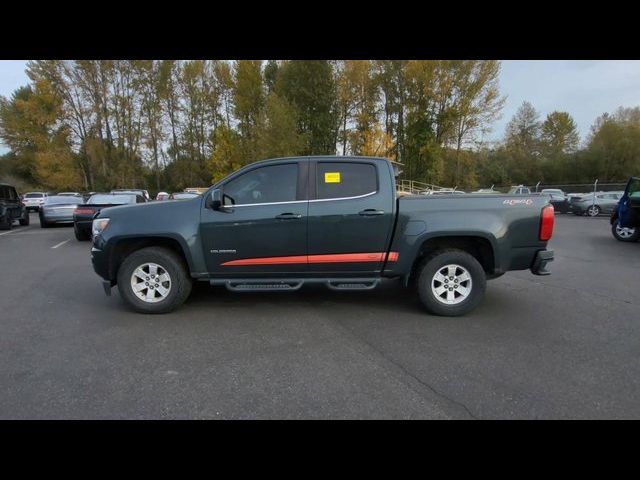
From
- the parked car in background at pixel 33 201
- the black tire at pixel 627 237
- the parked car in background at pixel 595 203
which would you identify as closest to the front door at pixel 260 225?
the black tire at pixel 627 237

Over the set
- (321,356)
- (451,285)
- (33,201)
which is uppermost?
(33,201)

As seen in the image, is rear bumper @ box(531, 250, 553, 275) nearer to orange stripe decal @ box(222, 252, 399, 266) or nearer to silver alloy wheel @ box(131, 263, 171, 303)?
orange stripe decal @ box(222, 252, 399, 266)

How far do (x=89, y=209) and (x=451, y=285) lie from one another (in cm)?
1110

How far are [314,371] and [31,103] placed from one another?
44.0 meters

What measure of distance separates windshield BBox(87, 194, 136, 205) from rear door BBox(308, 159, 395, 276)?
9.46m

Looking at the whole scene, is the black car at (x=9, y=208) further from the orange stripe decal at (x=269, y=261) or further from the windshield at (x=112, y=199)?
the orange stripe decal at (x=269, y=261)

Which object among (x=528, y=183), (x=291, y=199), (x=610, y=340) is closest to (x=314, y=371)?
(x=291, y=199)

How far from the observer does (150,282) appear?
4703 mm

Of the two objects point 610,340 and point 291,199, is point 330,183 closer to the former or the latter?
point 291,199

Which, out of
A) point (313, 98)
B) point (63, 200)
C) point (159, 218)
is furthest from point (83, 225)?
point (313, 98)

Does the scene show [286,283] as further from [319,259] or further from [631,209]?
[631,209]

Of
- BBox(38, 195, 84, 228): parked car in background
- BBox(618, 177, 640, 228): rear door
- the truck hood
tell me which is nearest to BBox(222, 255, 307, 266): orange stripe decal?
the truck hood

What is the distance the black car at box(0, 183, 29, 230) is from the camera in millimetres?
15161

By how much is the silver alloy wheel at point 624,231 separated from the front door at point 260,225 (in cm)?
1126
